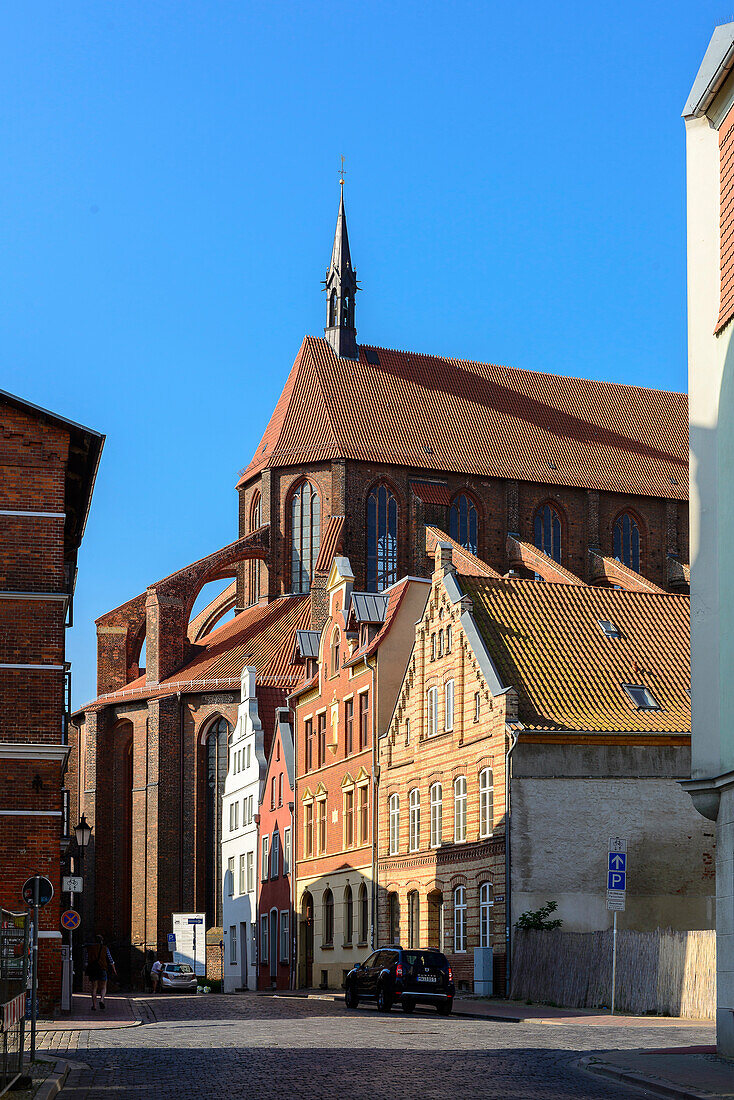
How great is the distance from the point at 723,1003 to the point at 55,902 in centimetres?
1251

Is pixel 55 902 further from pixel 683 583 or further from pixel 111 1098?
pixel 683 583

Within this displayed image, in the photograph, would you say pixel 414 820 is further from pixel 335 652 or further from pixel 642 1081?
pixel 642 1081

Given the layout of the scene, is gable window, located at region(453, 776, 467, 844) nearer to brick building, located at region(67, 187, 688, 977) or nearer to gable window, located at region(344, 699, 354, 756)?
gable window, located at region(344, 699, 354, 756)

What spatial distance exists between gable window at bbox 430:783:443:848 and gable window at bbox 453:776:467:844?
976 mm

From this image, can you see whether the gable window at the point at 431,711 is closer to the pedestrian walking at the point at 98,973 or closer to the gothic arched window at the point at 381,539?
the pedestrian walking at the point at 98,973

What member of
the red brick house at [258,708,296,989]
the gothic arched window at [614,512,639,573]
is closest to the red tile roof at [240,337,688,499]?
the gothic arched window at [614,512,639,573]

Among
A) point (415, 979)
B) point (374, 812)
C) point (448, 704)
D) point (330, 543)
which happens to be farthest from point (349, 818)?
point (330, 543)

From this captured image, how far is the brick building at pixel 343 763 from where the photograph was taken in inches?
1624

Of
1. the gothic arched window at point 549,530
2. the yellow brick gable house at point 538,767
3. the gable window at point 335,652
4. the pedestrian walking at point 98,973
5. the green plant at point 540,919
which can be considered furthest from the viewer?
the gothic arched window at point 549,530

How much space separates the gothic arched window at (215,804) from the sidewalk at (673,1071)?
47.7 meters

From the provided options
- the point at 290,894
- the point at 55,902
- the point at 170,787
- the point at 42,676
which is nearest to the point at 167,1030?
the point at 55,902

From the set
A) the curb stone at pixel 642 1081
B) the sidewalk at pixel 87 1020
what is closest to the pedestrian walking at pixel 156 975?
the sidewalk at pixel 87 1020

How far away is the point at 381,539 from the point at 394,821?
27931 mm

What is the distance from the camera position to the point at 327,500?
66.8 meters
